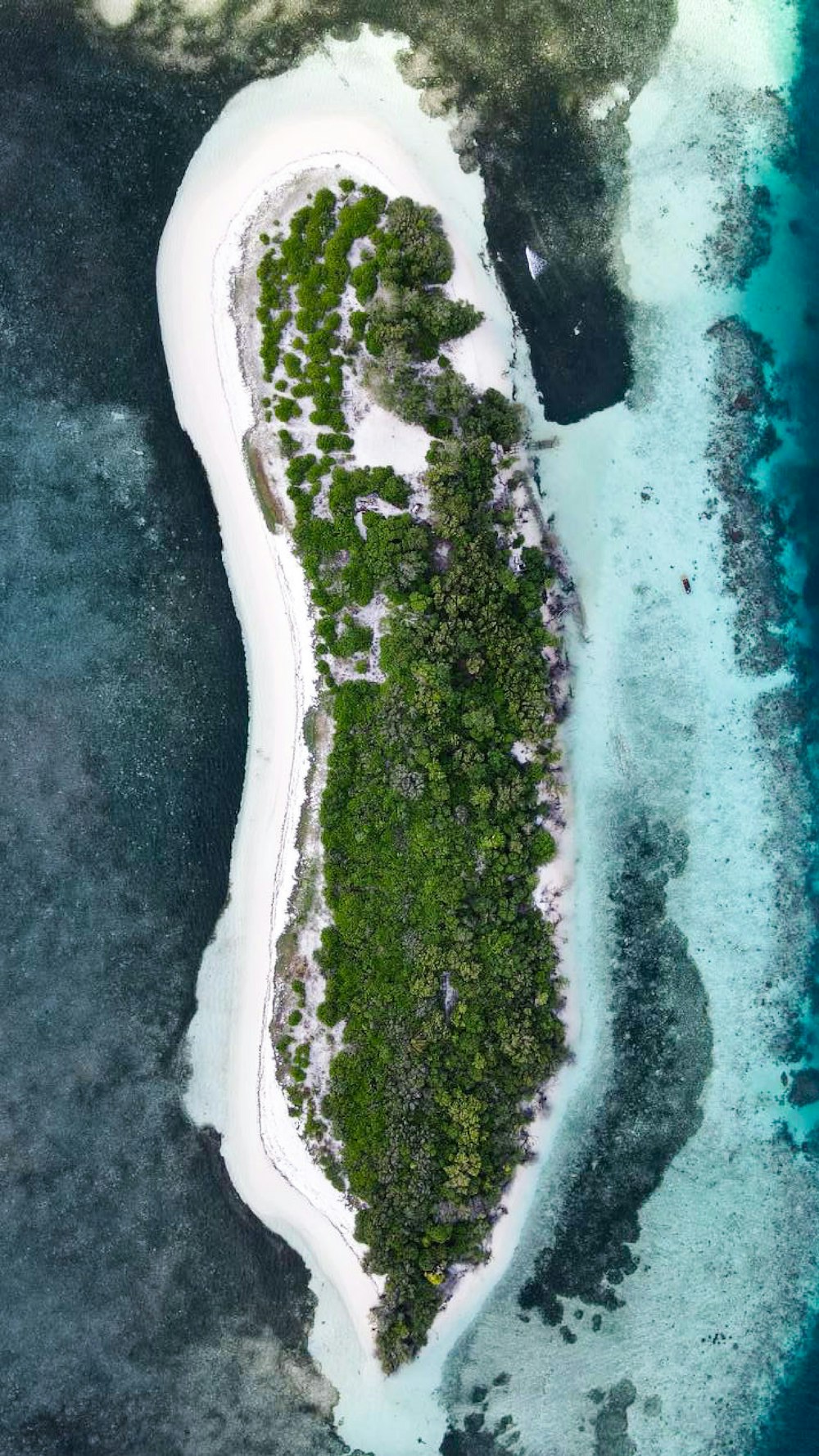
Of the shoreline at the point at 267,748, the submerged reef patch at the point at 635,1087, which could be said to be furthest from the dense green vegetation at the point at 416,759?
the submerged reef patch at the point at 635,1087

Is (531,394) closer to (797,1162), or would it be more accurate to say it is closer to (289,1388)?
(797,1162)

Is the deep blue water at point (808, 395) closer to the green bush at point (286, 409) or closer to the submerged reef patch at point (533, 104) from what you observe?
the submerged reef patch at point (533, 104)

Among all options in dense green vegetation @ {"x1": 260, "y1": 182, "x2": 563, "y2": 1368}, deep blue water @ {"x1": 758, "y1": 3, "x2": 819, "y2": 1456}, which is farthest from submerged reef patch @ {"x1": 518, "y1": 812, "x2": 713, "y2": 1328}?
deep blue water @ {"x1": 758, "y1": 3, "x2": 819, "y2": 1456}

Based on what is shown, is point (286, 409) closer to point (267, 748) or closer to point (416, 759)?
point (267, 748)

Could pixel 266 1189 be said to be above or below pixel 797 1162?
below

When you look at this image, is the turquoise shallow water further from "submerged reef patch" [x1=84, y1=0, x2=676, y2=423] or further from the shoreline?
"submerged reef patch" [x1=84, y1=0, x2=676, y2=423]

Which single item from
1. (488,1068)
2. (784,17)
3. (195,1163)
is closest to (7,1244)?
(195,1163)
